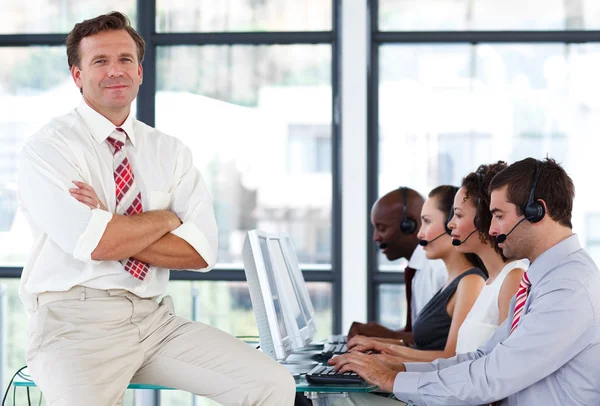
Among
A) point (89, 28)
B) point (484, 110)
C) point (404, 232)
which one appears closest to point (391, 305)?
point (484, 110)

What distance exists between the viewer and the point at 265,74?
214 inches

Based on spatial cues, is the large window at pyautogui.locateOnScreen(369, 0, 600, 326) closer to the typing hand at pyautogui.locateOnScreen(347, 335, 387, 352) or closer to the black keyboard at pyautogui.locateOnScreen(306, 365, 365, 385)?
the typing hand at pyautogui.locateOnScreen(347, 335, 387, 352)

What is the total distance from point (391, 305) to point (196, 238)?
3083mm

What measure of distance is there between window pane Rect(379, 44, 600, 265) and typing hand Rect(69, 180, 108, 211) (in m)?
3.23

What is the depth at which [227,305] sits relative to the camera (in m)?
5.43

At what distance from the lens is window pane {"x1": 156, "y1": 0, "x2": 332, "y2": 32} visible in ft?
17.6

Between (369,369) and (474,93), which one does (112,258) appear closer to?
(369,369)

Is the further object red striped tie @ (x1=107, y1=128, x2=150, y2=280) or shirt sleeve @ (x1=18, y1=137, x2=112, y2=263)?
red striped tie @ (x1=107, y1=128, x2=150, y2=280)

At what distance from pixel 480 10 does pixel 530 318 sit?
11.8 feet

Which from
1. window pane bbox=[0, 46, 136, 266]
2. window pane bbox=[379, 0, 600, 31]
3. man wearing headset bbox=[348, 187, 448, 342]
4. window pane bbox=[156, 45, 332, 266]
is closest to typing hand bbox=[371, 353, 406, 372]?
man wearing headset bbox=[348, 187, 448, 342]

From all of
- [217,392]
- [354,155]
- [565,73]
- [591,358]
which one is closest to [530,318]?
[591,358]

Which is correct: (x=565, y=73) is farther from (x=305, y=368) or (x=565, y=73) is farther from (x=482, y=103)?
(x=305, y=368)

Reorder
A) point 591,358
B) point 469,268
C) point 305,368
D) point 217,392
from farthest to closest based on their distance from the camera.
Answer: point 469,268
point 305,368
point 217,392
point 591,358

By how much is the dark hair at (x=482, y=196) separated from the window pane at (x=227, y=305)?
2.52 m
